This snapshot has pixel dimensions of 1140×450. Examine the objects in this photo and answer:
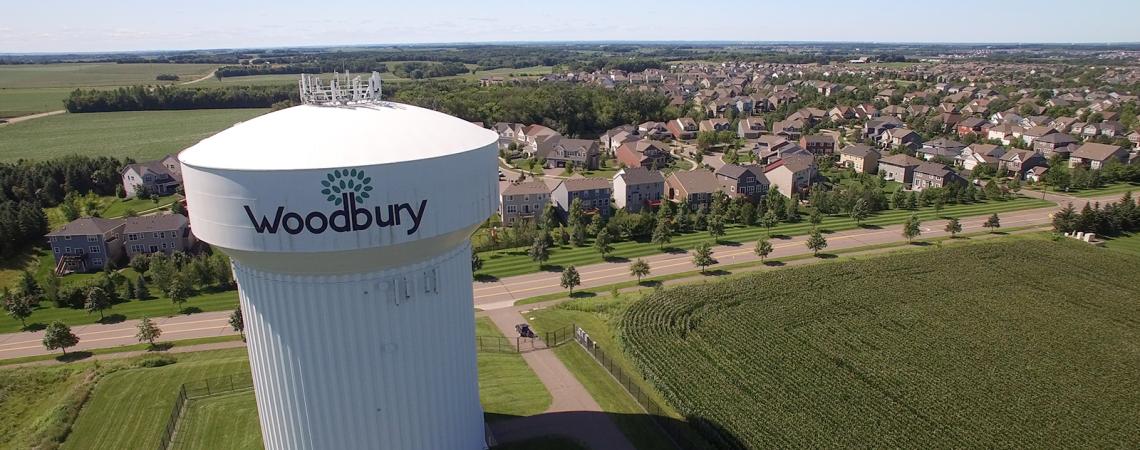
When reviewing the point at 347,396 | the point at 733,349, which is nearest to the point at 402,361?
the point at 347,396

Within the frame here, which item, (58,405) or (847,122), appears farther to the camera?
(847,122)

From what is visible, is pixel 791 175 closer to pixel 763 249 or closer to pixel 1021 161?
pixel 763 249

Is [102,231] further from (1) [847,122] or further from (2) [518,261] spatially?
(1) [847,122]

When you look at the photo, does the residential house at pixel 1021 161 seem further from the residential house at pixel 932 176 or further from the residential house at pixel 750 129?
the residential house at pixel 750 129

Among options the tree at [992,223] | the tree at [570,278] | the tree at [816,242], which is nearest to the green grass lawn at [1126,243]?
the tree at [992,223]

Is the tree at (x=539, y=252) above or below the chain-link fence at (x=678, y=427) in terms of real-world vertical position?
above
